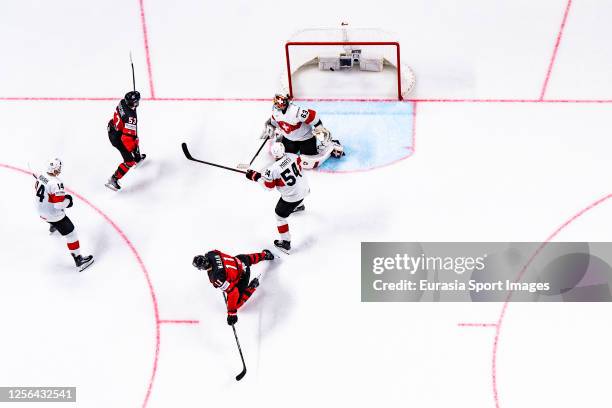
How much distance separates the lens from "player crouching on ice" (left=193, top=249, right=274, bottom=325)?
310 inches

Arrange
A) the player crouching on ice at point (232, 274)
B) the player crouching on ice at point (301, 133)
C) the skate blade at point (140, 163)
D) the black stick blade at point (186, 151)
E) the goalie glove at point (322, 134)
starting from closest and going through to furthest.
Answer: the player crouching on ice at point (232, 274), the player crouching on ice at point (301, 133), the goalie glove at point (322, 134), the black stick blade at point (186, 151), the skate blade at point (140, 163)

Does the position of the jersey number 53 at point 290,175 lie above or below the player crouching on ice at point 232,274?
above

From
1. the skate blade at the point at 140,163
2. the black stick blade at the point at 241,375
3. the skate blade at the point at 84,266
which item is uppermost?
the skate blade at the point at 140,163

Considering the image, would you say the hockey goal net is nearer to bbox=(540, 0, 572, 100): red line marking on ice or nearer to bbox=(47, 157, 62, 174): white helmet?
bbox=(540, 0, 572, 100): red line marking on ice

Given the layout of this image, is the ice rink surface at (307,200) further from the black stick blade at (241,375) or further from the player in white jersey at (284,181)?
the player in white jersey at (284,181)

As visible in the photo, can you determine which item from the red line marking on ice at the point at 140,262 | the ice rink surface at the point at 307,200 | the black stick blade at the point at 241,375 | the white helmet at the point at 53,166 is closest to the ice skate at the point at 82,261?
the ice rink surface at the point at 307,200

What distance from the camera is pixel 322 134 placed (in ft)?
30.1

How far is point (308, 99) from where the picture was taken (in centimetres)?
1013

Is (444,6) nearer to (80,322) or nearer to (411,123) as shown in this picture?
(411,123)

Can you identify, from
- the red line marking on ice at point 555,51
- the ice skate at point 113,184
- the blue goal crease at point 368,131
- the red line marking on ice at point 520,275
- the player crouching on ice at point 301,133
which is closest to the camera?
the red line marking on ice at point 520,275

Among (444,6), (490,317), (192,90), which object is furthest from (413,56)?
(490,317)

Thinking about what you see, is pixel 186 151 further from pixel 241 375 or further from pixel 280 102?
pixel 241 375

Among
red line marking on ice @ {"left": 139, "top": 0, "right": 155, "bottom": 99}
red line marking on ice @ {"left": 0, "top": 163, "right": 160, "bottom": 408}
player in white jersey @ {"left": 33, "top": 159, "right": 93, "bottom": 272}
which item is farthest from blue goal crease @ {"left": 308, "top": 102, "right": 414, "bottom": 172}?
player in white jersey @ {"left": 33, "top": 159, "right": 93, "bottom": 272}

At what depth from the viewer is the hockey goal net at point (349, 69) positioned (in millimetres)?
10141
